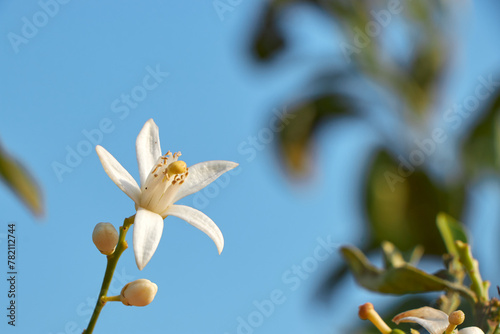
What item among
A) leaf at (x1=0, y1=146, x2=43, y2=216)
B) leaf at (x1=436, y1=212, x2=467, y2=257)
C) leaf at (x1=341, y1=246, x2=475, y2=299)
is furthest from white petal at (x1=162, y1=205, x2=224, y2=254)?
leaf at (x1=0, y1=146, x2=43, y2=216)

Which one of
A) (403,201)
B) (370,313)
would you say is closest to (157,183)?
(370,313)

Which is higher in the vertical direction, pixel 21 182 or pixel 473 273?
pixel 21 182

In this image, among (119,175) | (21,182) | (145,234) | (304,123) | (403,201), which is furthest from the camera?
(304,123)

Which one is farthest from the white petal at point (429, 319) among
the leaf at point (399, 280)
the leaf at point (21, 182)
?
the leaf at point (21, 182)

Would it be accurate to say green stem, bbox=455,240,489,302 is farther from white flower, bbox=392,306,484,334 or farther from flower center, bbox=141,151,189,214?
flower center, bbox=141,151,189,214

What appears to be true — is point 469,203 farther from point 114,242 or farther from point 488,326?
point 114,242

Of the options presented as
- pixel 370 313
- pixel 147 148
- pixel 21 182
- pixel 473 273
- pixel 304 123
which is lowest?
pixel 473 273

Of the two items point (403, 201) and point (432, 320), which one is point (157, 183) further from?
point (403, 201)

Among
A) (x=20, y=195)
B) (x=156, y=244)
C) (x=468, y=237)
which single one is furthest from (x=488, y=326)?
(x=20, y=195)
